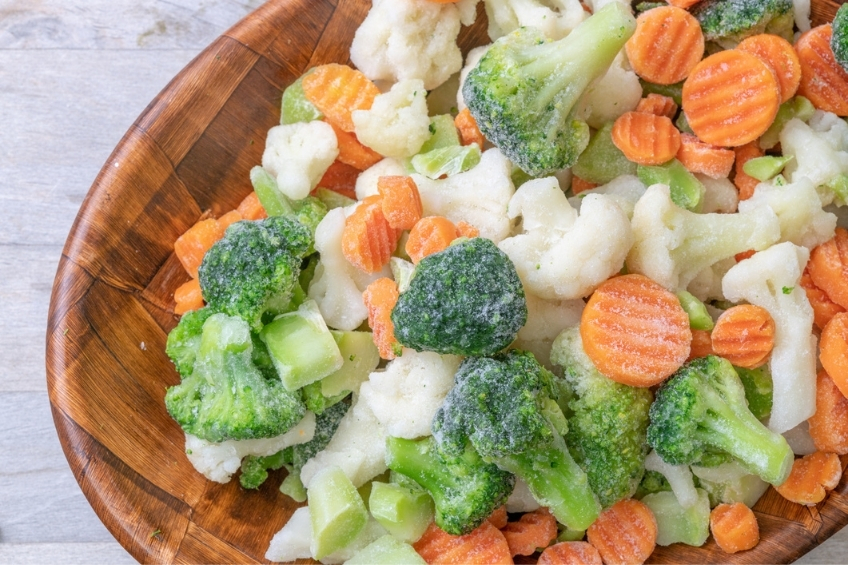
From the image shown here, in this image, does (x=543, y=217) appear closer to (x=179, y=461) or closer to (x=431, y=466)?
(x=431, y=466)

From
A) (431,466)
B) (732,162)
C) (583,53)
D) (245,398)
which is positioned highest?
(583,53)

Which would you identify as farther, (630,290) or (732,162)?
(732,162)

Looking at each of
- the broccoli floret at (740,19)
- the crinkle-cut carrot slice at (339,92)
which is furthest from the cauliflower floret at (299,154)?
the broccoli floret at (740,19)

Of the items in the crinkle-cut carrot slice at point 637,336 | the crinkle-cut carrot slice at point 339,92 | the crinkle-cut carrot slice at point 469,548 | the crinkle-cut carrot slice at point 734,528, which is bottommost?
the crinkle-cut carrot slice at point 469,548

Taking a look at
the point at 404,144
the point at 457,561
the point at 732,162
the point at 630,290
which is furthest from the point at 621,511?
the point at 404,144

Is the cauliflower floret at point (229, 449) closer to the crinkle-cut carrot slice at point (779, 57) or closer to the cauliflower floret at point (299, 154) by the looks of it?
the cauliflower floret at point (299, 154)

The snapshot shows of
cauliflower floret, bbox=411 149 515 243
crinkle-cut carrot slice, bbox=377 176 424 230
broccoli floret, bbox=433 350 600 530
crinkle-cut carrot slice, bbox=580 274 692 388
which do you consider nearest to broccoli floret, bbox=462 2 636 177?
cauliflower floret, bbox=411 149 515 243
